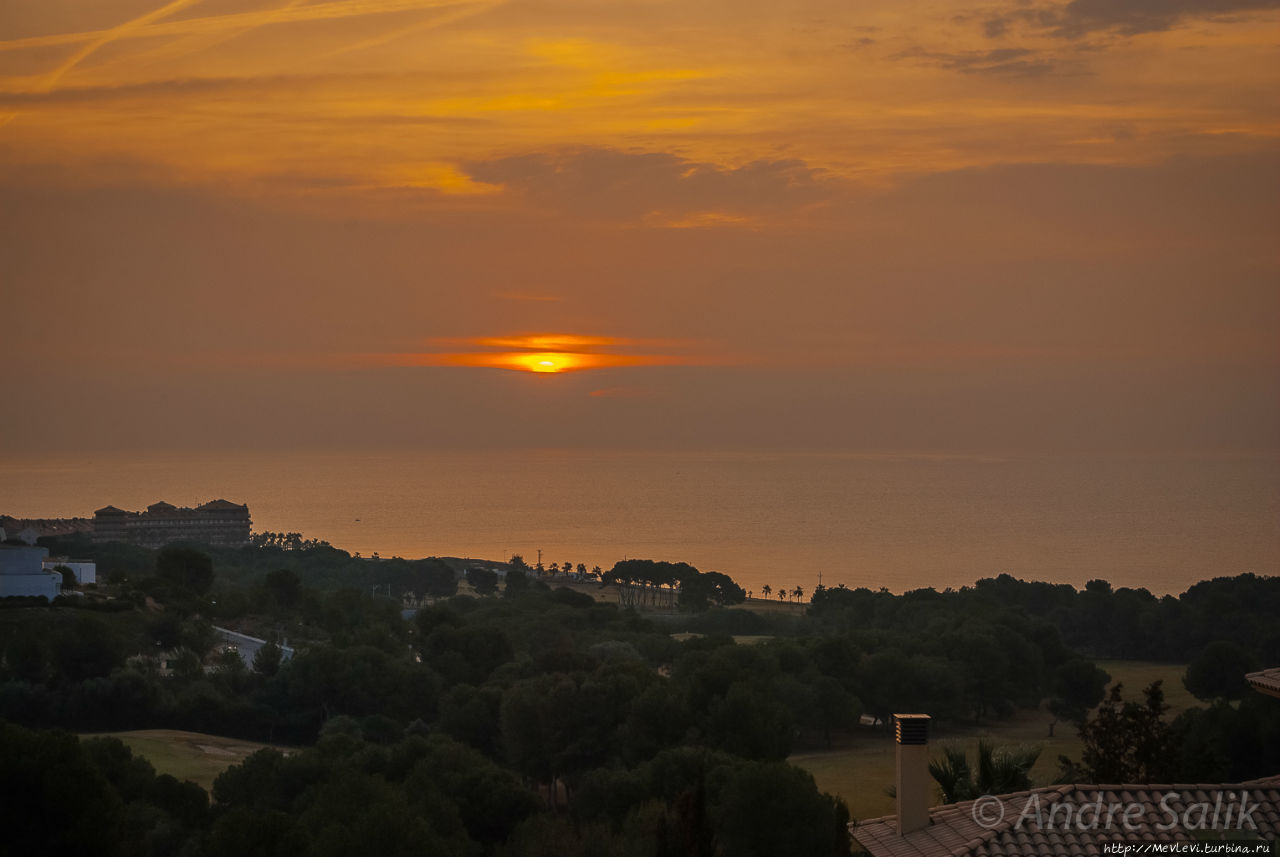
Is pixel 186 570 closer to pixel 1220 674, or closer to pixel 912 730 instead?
pixel 1220 674

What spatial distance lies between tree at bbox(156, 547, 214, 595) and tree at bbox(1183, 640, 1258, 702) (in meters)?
33.3

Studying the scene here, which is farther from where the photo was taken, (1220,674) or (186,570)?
(186,570)

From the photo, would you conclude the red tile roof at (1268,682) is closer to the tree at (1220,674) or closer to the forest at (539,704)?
the forest at (539,704)

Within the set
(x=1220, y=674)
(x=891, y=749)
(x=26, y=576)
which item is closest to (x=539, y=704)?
(x=891, y=749)

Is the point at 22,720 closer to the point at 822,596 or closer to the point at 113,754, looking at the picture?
the point at 113,754

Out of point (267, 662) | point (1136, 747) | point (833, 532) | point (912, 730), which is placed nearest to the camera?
point (912, 730)

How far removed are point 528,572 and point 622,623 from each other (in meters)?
46.7

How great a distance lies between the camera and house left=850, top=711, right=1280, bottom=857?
949 cm

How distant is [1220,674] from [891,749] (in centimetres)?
1073

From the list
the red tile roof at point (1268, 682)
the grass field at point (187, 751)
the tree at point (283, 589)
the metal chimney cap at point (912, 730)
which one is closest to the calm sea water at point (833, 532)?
the tree at point (283, 589)

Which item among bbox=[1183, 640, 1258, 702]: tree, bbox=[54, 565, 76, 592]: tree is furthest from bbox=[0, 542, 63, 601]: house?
bbox=[1183, 640, 1258, 702]: tree

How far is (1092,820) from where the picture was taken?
31.8 feet

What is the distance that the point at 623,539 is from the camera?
134 metres

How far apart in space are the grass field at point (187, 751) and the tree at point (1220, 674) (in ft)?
81.5
